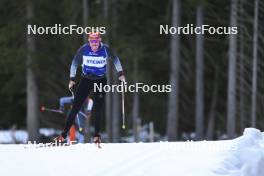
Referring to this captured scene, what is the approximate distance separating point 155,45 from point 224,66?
3.83 meters

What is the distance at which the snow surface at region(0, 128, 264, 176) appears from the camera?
893 cm

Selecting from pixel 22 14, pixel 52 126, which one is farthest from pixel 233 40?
pixel 52 126

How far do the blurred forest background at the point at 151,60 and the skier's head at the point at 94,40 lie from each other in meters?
15.6

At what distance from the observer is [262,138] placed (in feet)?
37.7

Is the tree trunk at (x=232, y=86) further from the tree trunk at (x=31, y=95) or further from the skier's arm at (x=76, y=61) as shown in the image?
the skier's arm at (x=76, y=61)

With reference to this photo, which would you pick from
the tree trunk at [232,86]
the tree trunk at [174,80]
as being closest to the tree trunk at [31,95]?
the tree trunk at [174,80]

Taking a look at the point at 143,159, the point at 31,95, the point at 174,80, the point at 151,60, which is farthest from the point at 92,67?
the point at 151,60

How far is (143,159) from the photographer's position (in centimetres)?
979

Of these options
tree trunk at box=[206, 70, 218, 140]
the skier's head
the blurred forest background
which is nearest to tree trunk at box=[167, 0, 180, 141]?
the blurred forest background

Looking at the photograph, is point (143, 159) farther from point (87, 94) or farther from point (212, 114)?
point (212, 114)

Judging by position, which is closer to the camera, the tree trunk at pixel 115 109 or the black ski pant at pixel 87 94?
the black ski pant at pixel 87 94

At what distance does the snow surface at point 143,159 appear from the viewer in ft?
29.3

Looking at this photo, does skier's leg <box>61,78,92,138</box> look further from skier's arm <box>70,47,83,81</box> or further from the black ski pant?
skier's arm <box>70,47,83,81</box>

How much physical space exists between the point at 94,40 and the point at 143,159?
238 cm
